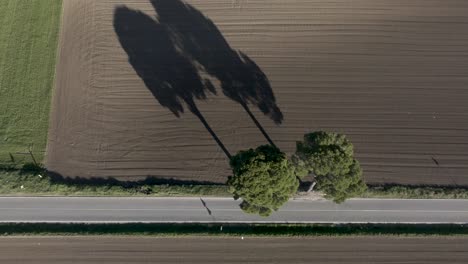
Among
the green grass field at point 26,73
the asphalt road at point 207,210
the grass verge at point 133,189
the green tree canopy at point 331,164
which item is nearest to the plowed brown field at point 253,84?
the grass verge at point 133,189

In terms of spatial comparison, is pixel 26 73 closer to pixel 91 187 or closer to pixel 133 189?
pixel 91 187

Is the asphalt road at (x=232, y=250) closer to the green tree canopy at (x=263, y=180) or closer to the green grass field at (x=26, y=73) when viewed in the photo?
the green tree canopy at (x=263, y=180)

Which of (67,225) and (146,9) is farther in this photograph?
(146,9)

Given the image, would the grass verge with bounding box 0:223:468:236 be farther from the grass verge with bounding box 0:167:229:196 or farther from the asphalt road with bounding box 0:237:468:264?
the grass verge with bounding box 0:167:229:196

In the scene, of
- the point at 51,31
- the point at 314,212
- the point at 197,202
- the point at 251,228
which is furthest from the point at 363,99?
the point at 51,31

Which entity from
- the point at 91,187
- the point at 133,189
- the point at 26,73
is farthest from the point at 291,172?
the point at 26,73

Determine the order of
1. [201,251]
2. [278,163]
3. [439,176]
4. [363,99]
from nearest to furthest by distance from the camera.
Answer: [278,163] < [201,251] < [439,176] < [363,99]

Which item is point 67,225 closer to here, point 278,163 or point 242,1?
point 278,163

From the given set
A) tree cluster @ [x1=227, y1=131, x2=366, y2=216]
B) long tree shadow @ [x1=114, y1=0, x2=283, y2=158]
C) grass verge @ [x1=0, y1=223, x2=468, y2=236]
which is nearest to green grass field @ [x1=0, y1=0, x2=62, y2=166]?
grass verge @ [x1=0, y1=223, x2=468, y2=236]
